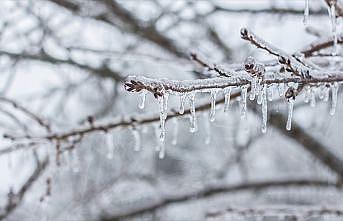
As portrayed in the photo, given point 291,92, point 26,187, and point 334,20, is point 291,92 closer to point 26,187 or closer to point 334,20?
point 334,20

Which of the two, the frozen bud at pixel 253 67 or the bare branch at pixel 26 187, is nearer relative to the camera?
the frozen bud at pixel 253 67

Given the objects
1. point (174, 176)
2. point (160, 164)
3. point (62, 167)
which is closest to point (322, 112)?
point (174, 176)

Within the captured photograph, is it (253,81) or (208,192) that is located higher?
(253,81)

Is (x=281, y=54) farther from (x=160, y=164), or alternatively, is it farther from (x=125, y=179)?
(x=160, y=164)

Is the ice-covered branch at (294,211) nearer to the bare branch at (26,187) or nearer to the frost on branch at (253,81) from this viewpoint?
the bare branch at (26,187)

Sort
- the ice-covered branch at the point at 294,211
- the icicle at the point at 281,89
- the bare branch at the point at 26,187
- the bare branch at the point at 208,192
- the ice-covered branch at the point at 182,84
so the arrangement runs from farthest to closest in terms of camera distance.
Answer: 1. the bare branch at the point at 208,192
2. the bare branch at the point at 26,187
3. the ice-covered branch at the point at 294,211
4. the icicle at the point at 281,89
5. the ice-covered branch at the point at 182,84

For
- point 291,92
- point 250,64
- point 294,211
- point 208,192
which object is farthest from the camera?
point 208,192

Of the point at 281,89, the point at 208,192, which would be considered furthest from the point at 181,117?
the point at 208,192

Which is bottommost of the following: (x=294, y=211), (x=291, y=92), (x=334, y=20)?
(x=294, y=211)

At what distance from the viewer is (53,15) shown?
4.13 meters

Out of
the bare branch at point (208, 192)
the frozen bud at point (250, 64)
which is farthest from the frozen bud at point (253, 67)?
the bare branch at point (208, 192)

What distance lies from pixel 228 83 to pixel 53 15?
10.1ft

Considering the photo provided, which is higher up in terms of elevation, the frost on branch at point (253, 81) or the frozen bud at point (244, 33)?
the frozen bud at point (244, 33)

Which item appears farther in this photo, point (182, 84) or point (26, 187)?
point (26, 187)
